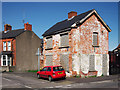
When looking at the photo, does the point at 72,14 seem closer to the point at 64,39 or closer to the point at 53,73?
the point at 64,39

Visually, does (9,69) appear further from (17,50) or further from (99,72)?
(99,72)

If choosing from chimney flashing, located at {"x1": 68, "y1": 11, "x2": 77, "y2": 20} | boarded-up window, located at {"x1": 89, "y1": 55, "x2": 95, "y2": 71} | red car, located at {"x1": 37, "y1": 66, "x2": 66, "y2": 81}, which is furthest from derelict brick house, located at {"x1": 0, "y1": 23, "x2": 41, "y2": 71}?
boarded-up window, located at {"x1": 89, "y1": 55, "x2": 95, "y2": 71}

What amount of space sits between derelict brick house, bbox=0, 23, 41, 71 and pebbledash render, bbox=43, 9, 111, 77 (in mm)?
8997

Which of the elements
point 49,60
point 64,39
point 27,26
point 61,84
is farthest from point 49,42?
point 61,84

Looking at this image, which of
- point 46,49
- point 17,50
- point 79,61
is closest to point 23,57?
point 17,50

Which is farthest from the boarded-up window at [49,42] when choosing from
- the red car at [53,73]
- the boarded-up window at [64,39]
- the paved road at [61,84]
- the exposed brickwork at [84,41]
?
the paved road at [61,84]

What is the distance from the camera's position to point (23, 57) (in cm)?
2734

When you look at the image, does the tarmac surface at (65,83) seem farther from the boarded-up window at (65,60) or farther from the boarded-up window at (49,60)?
the boarded-up window at (49,60)

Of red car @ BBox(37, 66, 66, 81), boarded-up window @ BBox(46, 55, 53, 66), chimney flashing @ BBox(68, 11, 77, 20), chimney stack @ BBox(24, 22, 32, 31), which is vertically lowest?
red car @ BBox(37, 66, 66, 81)

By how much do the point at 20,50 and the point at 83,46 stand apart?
14.3 m

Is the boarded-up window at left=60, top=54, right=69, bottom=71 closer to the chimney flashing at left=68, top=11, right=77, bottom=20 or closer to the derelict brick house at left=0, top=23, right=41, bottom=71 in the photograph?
the chimney flashing at left=68, top=11, right=77, bottom=20

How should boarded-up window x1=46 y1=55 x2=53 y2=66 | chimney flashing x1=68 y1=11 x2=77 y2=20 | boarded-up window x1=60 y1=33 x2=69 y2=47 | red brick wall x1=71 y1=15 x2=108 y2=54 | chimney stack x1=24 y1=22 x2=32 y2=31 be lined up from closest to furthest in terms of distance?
red brick wall x1=71 y1=15 x2=108 y2=54
boarded-up window x1=60 y1=33 x2=69 y2=47
boarded-up window x1=46 y1=55 x2=53 y2=66
chimney flashing x1=68 y1=11 x2=77 y2=20
chimney stack x1=24 y1=22 x2=32 y2=31

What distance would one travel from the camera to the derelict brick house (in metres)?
26.4

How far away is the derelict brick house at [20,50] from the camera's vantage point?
26392 millimetres
